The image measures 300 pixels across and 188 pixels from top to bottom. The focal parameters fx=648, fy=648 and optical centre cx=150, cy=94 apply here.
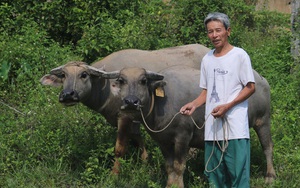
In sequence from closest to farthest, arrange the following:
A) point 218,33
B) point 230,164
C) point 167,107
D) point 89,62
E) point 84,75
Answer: point 218,33
point 230,164
point 167,107
point 84,75
point 89,62

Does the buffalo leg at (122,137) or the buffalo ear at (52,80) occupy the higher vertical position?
the buffalo ear at (52,80)

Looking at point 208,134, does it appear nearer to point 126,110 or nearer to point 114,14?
point 126,110

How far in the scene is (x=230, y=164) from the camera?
17.3 ft

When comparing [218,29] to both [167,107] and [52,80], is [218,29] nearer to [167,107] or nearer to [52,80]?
[167,107]

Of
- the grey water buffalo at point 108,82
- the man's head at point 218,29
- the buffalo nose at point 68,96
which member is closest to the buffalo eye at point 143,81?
the grey water buffalo at point 108,82

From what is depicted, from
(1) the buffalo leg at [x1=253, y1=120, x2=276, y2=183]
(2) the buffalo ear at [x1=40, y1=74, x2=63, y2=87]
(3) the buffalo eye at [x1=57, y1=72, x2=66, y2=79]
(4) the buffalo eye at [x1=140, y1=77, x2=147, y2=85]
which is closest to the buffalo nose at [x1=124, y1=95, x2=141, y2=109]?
(4) the buffalo eye at [x1=140, y1=77, x2=147, y2=85]

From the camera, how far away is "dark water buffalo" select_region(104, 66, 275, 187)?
625 cm

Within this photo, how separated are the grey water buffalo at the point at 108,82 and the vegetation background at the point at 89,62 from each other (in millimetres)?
262

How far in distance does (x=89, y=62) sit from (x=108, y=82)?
221 centimetres

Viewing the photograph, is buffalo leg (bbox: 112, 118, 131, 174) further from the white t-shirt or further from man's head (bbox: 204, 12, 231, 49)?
man's head (bbox: 204, 12, 231, 49)

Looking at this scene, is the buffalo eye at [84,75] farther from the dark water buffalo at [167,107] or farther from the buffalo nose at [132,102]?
the buffalo nose at [132,102]

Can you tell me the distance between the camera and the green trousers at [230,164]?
17.0 ft

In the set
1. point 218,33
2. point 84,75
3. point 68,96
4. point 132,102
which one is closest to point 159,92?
point 132,102

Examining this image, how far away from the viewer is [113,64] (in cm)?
786
